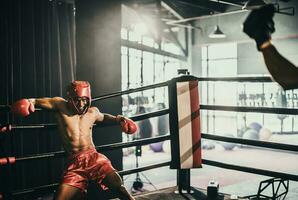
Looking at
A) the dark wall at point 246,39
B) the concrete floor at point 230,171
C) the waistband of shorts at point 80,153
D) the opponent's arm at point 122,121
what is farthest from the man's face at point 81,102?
the dark wall at point 246,39

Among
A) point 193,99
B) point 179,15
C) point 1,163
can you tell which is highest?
point 179,15

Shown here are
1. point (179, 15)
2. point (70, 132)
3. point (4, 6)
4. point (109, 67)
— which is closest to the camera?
point (70, 132)

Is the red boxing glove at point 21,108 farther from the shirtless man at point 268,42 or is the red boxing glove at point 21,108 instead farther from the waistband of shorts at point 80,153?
the shirtless man at point 268,42

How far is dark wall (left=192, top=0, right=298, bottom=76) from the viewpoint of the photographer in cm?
1075

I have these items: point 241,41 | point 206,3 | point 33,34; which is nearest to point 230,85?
point 241,41

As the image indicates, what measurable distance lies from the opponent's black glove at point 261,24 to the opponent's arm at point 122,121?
65.7 inches

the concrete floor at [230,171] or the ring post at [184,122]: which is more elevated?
the ring post at [184,122]

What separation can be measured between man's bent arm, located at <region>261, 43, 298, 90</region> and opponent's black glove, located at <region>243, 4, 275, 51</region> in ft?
0.17

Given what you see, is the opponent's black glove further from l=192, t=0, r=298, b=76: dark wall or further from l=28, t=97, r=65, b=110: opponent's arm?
l=192, t=0, r=298, b=76: dark wall

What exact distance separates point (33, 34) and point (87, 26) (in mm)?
1422

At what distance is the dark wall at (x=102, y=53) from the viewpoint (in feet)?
11.6

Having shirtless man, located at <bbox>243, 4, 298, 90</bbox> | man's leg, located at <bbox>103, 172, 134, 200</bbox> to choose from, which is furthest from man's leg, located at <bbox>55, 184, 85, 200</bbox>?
shirtless man, located at <bbox>243, 4, 298, 90</bbox>

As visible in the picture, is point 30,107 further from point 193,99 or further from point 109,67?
point 193,99

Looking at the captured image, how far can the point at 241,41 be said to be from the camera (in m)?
12.0
